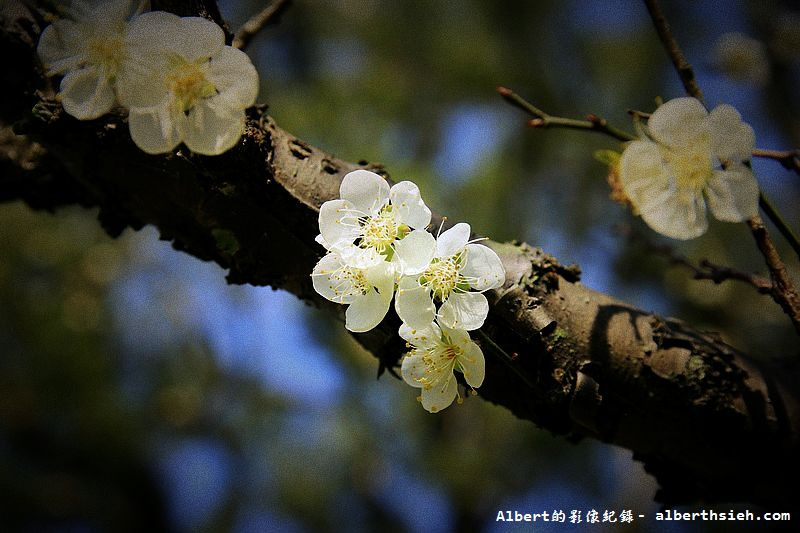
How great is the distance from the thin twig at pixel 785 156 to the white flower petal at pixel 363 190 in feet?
1.05

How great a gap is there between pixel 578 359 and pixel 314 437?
1.84m

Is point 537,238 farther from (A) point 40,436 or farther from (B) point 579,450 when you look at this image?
(A) point 40,436

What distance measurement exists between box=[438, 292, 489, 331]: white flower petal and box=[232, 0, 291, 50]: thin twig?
Answer: 0.38m

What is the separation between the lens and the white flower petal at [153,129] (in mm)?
454

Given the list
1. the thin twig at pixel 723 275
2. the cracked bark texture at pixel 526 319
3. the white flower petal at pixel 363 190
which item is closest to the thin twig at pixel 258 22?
the cracked bark texture at pixel 526 319

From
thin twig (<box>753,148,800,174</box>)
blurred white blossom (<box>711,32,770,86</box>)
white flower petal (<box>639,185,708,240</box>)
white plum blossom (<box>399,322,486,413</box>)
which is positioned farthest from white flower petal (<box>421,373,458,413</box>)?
blurred white blossom (<box>711,32,770,86</box>)

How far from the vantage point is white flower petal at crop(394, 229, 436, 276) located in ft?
1.45

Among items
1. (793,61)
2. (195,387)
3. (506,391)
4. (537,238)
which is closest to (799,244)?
(506,391)

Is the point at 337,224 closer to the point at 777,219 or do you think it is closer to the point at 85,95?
the point at 85,95

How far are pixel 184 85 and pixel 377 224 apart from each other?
19 centimetres

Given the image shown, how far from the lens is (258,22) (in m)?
0.69

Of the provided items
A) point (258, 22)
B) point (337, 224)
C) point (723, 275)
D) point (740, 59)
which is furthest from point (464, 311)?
point (740, 59)

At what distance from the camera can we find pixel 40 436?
2.29 metres

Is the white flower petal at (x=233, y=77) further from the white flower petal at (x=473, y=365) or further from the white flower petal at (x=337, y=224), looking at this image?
the white flower petal at (x=473, y=365)
